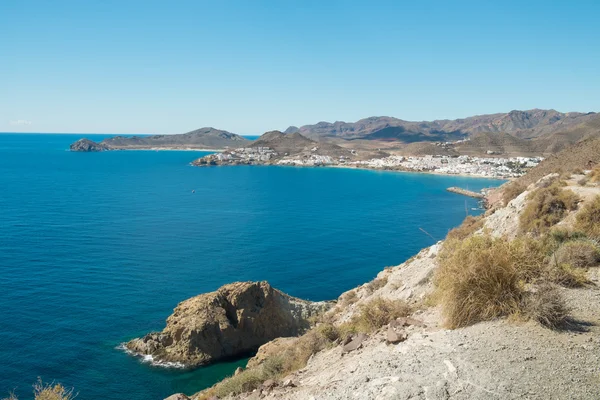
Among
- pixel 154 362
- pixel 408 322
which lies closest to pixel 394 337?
pixel 408 322

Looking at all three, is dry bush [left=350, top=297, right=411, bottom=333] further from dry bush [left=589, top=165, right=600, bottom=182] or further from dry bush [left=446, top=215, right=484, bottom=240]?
dry bush [left=589, top=165, right=600, bottom=182]

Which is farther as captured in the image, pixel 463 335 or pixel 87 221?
pixel 87 221

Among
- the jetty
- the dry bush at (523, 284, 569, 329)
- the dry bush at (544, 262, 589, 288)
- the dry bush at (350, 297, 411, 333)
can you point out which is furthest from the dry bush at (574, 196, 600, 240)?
the jetty

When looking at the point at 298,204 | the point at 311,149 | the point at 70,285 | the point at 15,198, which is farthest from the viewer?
the point at 311,149

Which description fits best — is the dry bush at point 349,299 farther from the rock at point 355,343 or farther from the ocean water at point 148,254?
the rock at point 355,343

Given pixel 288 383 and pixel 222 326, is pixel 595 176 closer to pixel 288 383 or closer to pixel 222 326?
pixel 288 383

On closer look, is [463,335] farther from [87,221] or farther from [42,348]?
[87,221]

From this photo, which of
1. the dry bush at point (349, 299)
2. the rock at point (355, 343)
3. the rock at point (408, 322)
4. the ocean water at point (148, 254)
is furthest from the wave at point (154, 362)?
the rock at point (408, 322)

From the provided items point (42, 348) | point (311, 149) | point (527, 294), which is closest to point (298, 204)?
point (42, 348)
